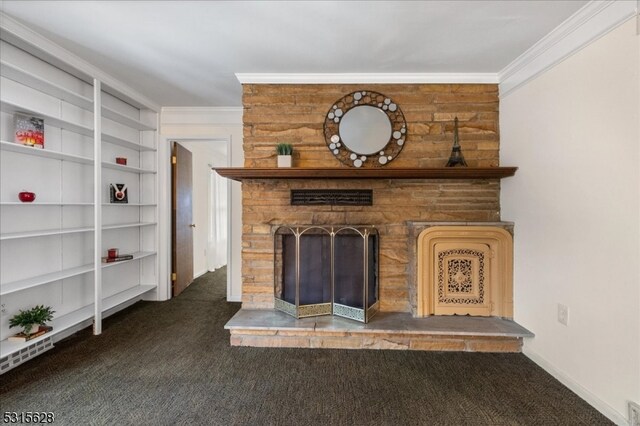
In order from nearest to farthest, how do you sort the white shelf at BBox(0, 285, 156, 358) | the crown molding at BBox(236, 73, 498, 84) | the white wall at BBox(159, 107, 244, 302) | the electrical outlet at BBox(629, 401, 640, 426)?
the electrical outlet at BBox(629, 401, 640, 426) < the white shelf at BBox(0, 285, 156, 358) < the crown molding at BBox(236, 73, 498, 84) < the white wall at BBox(159, 107, 244, 302)

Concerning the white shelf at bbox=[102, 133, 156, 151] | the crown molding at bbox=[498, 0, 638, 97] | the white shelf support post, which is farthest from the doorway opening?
the crown molding at bbox=[498, 0, 638, 97]

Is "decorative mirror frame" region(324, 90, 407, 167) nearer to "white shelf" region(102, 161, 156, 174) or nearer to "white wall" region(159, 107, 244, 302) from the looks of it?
"white wall" region(159, 107, 244, 302)

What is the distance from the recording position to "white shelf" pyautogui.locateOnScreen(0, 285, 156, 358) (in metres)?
1.95

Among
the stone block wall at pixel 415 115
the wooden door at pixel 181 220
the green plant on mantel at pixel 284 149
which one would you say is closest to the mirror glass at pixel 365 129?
the stone block wall at pixel 415 115

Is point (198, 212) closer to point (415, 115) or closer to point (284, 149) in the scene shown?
point (284, 149)

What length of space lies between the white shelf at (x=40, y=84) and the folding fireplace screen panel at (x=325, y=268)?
79.7 inches

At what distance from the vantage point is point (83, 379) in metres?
1.89

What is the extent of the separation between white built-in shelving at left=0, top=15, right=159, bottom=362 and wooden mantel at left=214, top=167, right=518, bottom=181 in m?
1.38

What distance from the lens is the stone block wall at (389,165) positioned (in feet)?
8.38

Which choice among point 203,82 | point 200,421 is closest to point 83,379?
point 200,421

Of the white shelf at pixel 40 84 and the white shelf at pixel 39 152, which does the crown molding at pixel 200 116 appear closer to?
the white shelf at pixel 40 84

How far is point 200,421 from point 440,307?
1929mm

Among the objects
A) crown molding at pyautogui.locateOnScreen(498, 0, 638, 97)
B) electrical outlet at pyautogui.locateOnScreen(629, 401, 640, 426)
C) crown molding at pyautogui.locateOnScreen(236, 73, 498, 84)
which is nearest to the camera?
electrical outlet at pyautogui.locateOnScreen(629, 401, 640, 426)

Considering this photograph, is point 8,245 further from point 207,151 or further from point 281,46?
point 207,151
